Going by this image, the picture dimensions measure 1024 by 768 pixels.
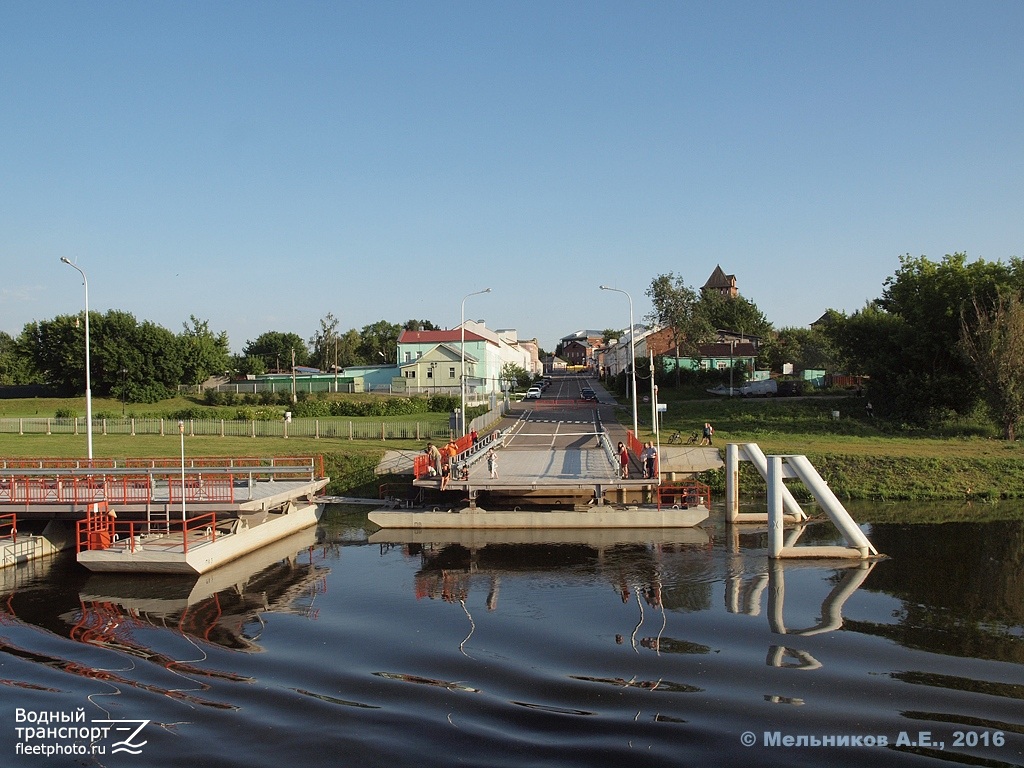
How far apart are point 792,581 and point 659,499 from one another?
7.48m

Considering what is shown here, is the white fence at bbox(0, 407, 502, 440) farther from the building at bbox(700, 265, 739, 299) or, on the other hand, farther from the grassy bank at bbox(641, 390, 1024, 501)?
the building at bbox(700, 265, 739, 299)

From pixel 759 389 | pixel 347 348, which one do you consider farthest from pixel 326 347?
pixel 759 389

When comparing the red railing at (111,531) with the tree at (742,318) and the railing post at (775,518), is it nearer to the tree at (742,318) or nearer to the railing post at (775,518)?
the railing post at (775,518)

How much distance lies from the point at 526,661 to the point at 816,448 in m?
27.9

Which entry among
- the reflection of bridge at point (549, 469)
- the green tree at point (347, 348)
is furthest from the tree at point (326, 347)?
the reflection of bridge at point (549, 469)

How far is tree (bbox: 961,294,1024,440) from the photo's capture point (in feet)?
142

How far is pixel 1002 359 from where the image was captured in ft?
142

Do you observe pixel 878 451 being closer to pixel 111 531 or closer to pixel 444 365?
pixel 111 531

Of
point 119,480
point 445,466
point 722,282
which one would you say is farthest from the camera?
point 722,282

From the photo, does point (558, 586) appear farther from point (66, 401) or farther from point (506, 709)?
point (66, 401)

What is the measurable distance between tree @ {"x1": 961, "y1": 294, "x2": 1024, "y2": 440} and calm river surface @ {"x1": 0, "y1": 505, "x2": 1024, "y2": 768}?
873 inches

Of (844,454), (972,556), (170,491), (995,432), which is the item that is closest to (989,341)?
(995,432)

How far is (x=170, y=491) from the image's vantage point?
25.9 m

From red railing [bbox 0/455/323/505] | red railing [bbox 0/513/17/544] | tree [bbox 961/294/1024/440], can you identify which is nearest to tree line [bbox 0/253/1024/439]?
tree [bbox 961/294/1024/440]
